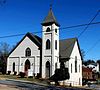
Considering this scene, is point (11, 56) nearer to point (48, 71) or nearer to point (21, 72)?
point (21, 72)

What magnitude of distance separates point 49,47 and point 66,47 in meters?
6.75

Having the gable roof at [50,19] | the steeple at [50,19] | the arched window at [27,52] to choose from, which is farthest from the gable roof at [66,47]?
the arched window at [27,52]

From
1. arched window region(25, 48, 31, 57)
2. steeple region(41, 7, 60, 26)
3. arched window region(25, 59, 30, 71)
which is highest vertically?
steeple region(41, 7, 60, 26)

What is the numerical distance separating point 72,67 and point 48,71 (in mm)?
7920

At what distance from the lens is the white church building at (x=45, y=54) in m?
53.8

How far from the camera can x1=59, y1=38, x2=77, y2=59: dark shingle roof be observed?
57094 millimetres

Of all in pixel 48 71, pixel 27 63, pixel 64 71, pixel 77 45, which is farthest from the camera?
pixel 77 45

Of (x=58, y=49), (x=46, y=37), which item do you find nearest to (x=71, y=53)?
(x=58, y=49)

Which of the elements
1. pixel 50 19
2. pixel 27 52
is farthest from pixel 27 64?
pixel 50 19

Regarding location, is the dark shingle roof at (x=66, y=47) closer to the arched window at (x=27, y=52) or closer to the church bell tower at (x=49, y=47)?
the church bell tower at (x=49, y=47)

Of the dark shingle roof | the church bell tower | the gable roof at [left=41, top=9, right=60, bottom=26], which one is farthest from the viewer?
the dark shingle roof

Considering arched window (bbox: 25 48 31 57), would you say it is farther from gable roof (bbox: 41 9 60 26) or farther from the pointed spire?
the pointed spire

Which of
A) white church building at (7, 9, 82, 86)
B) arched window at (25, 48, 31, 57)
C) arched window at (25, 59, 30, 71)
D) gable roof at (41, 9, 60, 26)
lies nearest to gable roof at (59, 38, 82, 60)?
white church building at (7, 9, 82, 86)

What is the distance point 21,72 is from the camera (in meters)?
54.2
